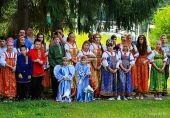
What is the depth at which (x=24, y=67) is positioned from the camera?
9.21 m

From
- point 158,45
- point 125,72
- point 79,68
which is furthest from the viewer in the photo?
point 158,45

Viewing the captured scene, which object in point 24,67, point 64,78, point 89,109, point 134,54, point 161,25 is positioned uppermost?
point 161,25

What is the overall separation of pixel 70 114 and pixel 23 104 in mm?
1208

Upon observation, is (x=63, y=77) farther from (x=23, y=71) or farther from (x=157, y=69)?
(x=157, y=69)

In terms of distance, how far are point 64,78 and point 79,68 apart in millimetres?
464

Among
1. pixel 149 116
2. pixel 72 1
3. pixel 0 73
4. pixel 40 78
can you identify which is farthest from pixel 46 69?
pixel 149 116

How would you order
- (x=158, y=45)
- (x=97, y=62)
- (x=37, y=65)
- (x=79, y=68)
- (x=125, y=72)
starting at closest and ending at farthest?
1. (x=37, y=65)
2. (x=79, y=68)
3. (x=125, y=72)
4. (x=158, y=45)
5. (x=97, y=62)

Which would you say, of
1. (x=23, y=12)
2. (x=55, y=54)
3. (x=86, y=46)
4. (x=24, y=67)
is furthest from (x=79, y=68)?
(x=23, y=12)

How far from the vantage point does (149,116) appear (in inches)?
298

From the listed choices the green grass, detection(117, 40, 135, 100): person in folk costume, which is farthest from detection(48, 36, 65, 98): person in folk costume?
detection(117, 40, 135, 100): person in folk costume

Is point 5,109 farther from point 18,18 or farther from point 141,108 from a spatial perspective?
point 18,18

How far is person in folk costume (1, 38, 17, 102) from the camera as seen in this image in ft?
30.2

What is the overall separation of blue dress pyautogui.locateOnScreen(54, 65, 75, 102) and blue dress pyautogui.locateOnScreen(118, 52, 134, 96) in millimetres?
1161

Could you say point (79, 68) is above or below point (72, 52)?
below
